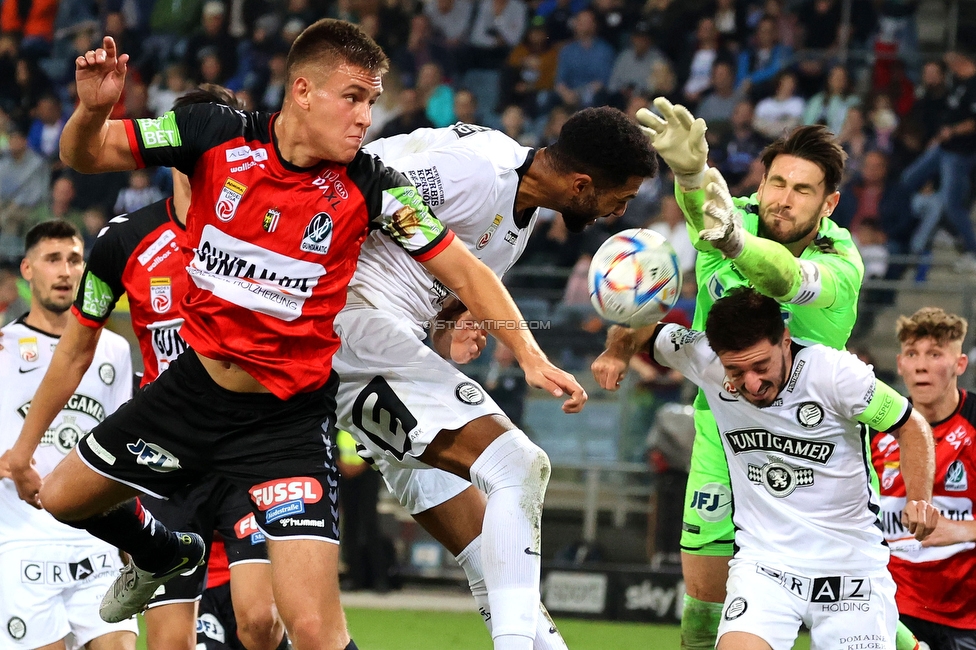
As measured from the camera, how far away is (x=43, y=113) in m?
14.8

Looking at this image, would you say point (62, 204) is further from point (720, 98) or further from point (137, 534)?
point (137, 534)

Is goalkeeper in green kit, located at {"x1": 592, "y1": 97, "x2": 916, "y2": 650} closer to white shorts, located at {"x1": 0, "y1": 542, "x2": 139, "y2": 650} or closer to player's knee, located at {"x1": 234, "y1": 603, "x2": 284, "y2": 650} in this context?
player's knee, located at {"x1": 234, "y1": 603, "x2": 284, "y2": 650}

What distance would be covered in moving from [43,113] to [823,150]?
39.8 ft

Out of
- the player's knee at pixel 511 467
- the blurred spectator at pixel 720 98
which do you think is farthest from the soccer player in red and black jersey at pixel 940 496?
the blurred spectator at pixel 720 98

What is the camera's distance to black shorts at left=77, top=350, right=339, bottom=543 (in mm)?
4293

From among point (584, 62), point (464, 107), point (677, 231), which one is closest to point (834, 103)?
point (677, 231)

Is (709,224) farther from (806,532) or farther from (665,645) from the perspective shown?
(665,645)

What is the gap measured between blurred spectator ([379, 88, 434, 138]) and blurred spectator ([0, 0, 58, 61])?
5265 mm

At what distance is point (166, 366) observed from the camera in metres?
5.32

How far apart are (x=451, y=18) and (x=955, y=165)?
652 centimetres

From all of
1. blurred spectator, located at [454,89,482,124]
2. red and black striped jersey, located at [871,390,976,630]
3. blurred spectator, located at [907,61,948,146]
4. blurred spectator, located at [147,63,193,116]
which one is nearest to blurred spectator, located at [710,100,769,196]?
blurred spectator, located at [907,61,948,146]

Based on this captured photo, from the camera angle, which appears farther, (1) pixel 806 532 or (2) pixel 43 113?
(2) pixel 43 113

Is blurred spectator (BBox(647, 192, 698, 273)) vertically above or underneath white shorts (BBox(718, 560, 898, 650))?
above

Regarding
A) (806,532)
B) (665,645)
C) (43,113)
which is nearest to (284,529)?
(806,532)
